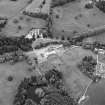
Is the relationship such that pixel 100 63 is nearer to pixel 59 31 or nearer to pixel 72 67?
pixel 72 67

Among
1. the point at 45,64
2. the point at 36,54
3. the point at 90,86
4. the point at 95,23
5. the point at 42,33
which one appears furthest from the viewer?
the point at 95,23

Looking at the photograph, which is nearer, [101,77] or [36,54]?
[101,77]

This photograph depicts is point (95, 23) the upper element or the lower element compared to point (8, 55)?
upper

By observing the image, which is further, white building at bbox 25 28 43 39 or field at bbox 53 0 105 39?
field at bbox 53 0 105 39

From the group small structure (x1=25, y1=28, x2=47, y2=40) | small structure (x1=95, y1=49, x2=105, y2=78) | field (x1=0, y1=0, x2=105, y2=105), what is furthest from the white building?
small structure (x1=95, y1=49, x2=105, y2=78)

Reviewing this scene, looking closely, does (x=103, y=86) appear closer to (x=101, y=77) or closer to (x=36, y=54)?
(x=101, y=77)

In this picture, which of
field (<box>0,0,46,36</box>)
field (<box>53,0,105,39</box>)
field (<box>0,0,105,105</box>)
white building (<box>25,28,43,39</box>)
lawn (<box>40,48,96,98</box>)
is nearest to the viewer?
lawn (<box>40,48,96,98</box>)

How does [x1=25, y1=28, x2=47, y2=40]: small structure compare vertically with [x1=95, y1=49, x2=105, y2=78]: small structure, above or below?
above

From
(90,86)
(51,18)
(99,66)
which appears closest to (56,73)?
(90,86)

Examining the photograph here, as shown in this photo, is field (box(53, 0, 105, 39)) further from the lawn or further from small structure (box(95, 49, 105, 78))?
small structure (box(95, 49, 105, 78))

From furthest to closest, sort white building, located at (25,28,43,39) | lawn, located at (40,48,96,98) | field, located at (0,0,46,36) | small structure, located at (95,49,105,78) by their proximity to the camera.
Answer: field, located at (0,0,46,36) → white building, located at (25,28,43,39) → small structure, located at (95,49,105,78) → lawn, located at (40,48,96,98)

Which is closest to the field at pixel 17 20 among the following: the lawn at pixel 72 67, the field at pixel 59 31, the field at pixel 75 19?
the field at pixel 59 31
